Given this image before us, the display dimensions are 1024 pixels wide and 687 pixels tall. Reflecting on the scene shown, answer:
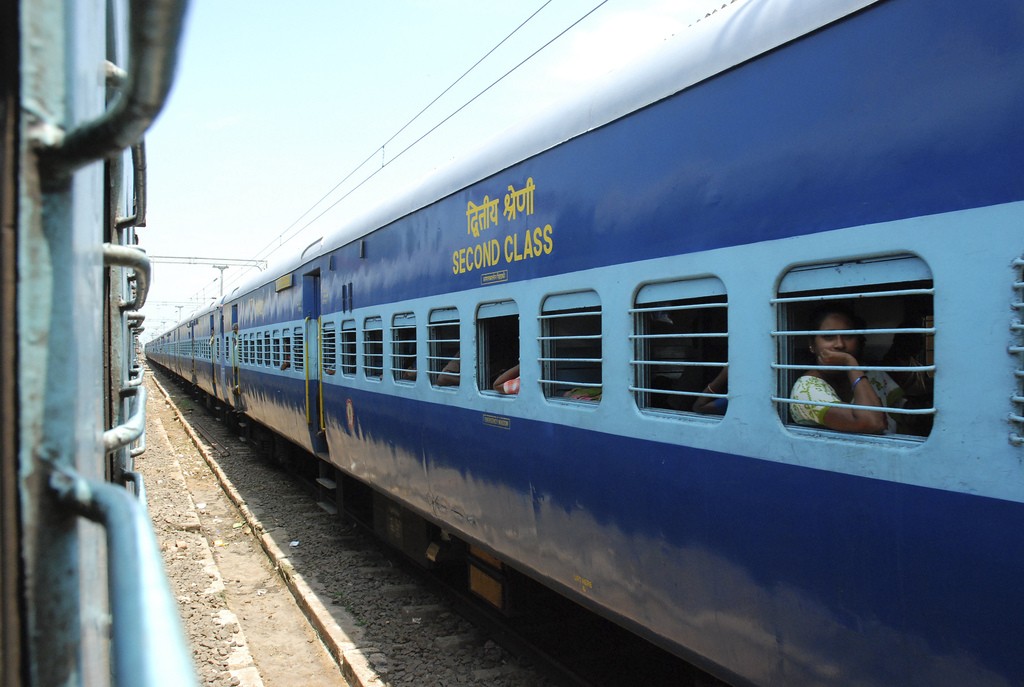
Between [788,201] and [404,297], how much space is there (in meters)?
3.81

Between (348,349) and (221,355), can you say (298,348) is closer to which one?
(348,349)

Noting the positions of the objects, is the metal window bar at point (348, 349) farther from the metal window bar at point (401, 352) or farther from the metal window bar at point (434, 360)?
the metal window bar at point (434, 360)

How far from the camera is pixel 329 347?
8.54m

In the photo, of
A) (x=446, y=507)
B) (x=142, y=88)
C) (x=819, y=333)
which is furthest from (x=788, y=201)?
(x=446, y=507)

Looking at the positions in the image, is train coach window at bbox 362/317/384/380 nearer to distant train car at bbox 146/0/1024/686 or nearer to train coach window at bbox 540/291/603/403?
distant train car at bbox 146/0/1024/686

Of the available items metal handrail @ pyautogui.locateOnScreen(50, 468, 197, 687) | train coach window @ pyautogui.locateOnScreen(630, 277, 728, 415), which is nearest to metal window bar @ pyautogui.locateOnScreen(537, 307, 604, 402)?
train coach window @ pyautogui.locateOnScreen(630, 277, 728, 415)

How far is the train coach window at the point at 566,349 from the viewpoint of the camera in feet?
12.6

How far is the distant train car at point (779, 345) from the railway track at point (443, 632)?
3.43 feet

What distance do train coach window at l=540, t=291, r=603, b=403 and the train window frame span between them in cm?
366

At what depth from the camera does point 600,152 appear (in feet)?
11.8

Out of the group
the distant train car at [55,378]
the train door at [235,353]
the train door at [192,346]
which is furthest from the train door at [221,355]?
the distant train car at [55,378]

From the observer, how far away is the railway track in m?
5.00

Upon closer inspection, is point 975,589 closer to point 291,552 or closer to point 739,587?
point 739,587

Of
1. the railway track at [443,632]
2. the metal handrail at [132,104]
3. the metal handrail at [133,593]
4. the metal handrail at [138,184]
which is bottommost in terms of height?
the railway track at [443,632]
